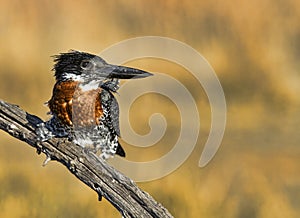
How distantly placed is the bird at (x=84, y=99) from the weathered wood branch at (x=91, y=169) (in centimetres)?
4

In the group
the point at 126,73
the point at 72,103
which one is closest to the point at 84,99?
the point at 72,103

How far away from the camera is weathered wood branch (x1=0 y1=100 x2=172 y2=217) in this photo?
2.62 metres

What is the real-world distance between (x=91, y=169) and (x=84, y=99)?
0.29m

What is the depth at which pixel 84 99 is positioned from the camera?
2840 millimetres

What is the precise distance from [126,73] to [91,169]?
0.32 m

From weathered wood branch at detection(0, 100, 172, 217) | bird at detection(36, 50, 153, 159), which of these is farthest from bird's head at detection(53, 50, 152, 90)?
weathered wood branch at detection(0, 100, 172, 217)

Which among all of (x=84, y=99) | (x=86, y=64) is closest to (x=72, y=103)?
(x=84, y=99)

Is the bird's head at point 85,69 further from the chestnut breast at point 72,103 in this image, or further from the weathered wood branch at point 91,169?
the weathered wood branch at point 91,169

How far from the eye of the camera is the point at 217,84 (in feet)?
10.3

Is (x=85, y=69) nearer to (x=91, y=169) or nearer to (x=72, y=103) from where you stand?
(x=72, y=103)

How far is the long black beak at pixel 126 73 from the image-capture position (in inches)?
105

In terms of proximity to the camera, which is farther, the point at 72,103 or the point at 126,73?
the point at 72,103

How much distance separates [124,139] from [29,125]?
2.14ft

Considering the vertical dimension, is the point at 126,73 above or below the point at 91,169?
above
